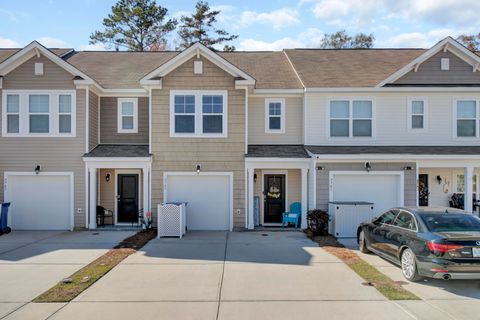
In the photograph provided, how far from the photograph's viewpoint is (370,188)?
15234 millimetres

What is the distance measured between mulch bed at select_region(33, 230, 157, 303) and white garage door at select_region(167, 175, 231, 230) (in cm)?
265

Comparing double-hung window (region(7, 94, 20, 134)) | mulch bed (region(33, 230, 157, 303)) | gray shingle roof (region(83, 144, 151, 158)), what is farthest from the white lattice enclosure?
double-hung window (region(7, 94, 20, 134))

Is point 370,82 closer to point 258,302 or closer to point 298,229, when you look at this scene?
point 298,229

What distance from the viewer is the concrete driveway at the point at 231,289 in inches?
259

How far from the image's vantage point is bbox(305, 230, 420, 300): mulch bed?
7.43 m

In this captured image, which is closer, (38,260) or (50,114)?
(38,260)

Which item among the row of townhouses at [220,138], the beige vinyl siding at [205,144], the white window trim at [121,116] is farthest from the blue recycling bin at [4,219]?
the beige vinyl siding at [205,144]

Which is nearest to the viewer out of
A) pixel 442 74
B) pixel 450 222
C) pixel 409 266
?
pixel 409 266

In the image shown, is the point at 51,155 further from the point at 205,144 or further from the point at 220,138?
the point at 220,138

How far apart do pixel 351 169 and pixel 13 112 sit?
12543mm

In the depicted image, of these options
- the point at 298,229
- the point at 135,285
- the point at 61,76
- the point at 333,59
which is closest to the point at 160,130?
the point at 61,76

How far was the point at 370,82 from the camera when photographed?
53.4ft

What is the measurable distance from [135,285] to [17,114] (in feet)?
33.6

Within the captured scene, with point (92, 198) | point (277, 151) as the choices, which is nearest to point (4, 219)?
point (92, 198)
